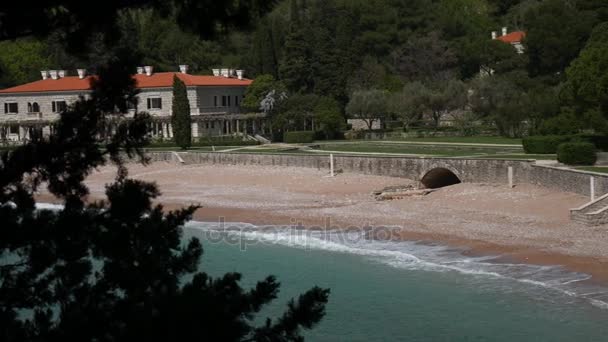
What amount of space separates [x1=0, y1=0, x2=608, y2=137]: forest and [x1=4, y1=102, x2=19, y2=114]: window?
216cm

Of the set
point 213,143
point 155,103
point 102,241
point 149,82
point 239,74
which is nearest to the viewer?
point 102,241

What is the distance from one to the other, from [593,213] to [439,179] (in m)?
13.3

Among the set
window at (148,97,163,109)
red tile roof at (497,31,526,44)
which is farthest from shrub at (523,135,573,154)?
red tile roof at (497,31,526,44)

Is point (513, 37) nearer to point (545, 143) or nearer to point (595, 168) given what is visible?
point (545, 143)

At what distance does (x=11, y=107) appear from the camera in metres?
64.8

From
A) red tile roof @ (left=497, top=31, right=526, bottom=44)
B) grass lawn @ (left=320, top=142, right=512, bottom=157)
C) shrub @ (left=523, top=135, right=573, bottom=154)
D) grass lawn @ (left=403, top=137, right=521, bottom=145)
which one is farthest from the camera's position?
red tile roof @ (left=497, top=31, right=526, bottom=44)

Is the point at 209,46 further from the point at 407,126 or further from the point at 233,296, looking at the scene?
the point at 233,296

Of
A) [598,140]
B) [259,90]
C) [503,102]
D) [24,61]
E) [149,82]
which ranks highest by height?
[24,61]

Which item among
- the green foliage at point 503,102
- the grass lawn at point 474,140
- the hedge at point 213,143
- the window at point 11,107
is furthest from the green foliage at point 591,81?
the window at point 11,107

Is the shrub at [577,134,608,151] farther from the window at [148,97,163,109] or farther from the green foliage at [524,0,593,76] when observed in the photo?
the window at [148,97,163,109]

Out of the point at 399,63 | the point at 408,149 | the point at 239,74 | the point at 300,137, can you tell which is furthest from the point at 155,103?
the point at 408,149

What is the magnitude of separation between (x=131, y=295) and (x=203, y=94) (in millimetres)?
54801

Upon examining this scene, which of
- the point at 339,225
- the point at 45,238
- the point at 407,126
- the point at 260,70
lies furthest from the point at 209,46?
the point at 45,238

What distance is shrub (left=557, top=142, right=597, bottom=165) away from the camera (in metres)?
33.2
